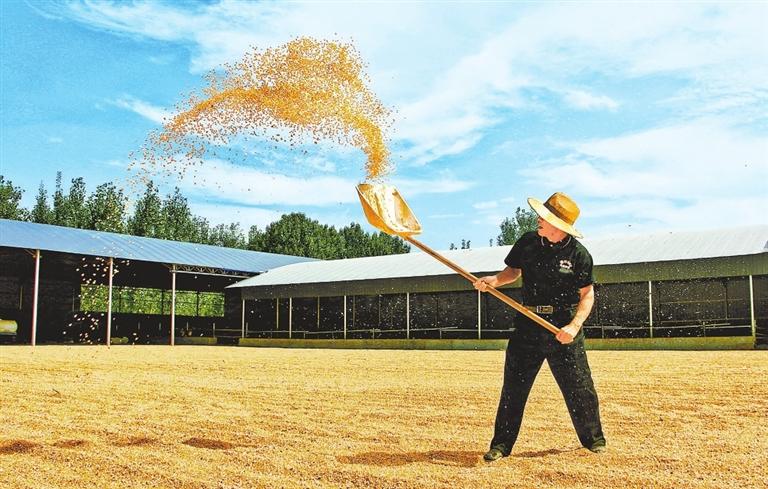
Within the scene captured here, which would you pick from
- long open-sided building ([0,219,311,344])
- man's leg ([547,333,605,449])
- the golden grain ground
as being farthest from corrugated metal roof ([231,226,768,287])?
man's leg ([547,333,605,449])

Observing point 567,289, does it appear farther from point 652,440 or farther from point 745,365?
point 745,365

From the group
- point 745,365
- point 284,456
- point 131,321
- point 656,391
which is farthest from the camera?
point 131,321

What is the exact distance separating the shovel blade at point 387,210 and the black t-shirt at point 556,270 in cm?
73

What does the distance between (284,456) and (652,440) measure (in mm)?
2900

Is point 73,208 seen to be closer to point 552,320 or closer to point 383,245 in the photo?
point 383,245

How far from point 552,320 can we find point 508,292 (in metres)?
19.0

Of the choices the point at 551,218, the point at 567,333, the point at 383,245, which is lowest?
the point at 567,333

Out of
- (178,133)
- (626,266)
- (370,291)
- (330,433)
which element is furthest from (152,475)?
(370,291)

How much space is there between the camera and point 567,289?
5227mm

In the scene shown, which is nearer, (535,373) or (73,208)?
(535,373)

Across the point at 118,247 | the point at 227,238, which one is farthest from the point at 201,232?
the point at 118,247

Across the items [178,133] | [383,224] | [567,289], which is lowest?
[567,289]

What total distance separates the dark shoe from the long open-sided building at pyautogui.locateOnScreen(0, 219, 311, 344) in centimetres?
2009

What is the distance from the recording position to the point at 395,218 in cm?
532
